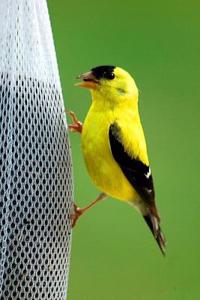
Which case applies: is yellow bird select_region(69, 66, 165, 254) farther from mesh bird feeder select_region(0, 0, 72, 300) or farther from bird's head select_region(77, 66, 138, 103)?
mesh bird feeder select_region(0, 0, 72, 300)

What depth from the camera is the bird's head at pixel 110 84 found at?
8.09 ft

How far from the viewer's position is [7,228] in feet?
6.74

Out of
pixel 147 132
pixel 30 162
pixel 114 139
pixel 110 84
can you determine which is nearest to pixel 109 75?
pixel 110 84

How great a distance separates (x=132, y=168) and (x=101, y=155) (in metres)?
0.13

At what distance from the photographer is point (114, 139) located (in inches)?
94.4

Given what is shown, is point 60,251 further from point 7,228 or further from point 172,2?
point 172,2

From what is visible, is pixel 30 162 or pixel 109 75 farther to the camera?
pixel 109 75

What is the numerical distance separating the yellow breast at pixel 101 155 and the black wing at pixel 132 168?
1 centimetres

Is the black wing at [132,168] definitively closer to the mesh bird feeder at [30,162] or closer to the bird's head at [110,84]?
the bird's head at [110,84]

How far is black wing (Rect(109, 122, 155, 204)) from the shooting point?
2.41m

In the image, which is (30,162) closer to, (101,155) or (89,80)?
(101,155)

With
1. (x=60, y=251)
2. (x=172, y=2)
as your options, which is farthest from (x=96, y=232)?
(x=60, y=251)

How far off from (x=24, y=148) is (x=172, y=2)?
1.97 meters

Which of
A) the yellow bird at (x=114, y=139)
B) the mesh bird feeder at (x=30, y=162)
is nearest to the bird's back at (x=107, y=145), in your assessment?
the yellow bird at (x=114, y=139)
